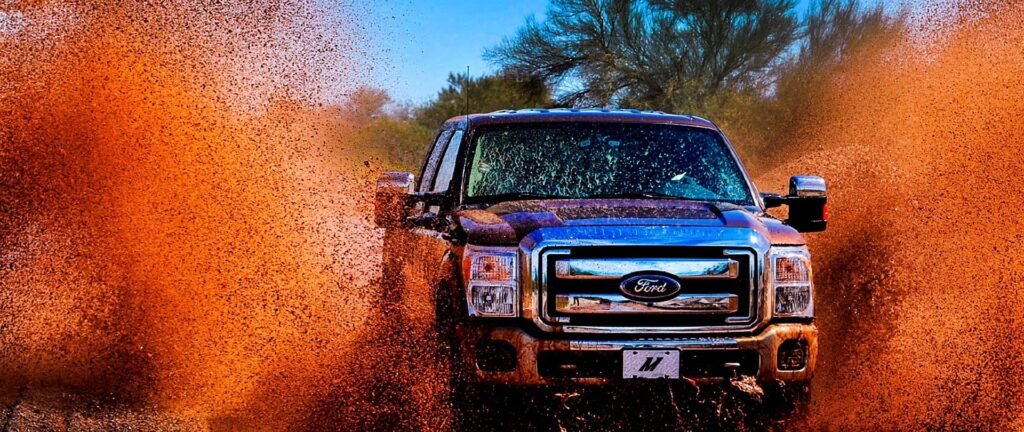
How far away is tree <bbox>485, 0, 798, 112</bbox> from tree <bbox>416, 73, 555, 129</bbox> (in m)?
0.32

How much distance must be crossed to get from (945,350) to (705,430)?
2623 millimetres

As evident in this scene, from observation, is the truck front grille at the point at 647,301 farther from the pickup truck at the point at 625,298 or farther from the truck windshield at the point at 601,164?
the truck windshield at the point at 601,164

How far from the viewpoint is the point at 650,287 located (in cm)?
564

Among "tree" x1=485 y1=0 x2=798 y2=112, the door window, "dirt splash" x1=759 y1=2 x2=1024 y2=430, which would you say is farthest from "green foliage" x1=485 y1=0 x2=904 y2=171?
the door window

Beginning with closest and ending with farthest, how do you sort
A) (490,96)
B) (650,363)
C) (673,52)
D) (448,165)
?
(650,363), (448,165), (673,52), (490,96)

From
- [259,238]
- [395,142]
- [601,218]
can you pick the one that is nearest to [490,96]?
[395,142]

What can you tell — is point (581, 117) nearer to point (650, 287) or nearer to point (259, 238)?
point (650, 287)

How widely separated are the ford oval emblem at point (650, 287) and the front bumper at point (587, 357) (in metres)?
0.17

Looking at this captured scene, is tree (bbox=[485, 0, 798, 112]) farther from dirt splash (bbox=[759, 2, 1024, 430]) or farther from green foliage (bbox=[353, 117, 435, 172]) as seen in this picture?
dirt splash (bbox=[759, 2, 1024, 430])

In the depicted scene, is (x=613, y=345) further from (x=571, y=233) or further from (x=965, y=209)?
(x=965, y=209)

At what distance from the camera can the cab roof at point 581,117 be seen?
7215 mm

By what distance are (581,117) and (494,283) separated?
1.87 meters

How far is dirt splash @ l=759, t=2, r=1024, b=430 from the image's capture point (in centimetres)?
722

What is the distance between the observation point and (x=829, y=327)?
8.31m
